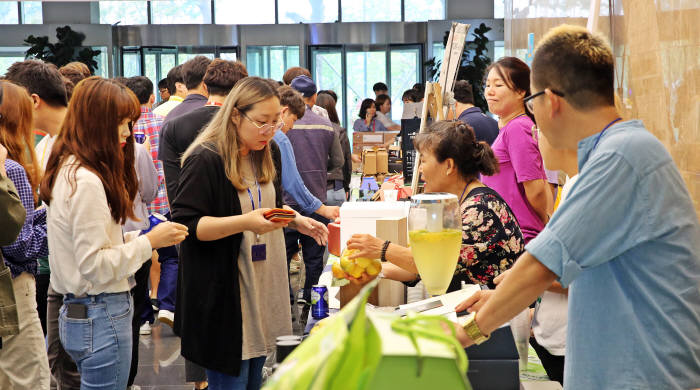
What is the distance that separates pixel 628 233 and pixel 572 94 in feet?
0.92

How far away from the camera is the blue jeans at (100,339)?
7.56 feet

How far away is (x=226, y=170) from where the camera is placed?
8.14ft

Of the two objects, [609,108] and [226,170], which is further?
[226,170]

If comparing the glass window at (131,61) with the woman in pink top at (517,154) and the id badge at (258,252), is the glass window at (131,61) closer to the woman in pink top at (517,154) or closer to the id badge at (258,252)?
the woman in pink top at (517,154)

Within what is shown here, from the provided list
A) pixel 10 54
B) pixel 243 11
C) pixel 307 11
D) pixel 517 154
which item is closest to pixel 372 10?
pixel 307 11

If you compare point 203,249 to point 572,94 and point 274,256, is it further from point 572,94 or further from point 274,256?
point 572,94

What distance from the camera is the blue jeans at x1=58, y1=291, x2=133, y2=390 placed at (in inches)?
90.7

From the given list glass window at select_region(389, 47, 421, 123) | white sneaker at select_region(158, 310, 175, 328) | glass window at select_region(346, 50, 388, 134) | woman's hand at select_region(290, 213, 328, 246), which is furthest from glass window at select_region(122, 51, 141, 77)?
woman's hand at select_region(290, 213, 328, 246)

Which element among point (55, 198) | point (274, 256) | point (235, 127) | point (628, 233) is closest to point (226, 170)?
point (235, 127)

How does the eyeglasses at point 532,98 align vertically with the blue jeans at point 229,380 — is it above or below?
above

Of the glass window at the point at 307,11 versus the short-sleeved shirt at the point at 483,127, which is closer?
the short-sleeved shirt at the point at 483,127

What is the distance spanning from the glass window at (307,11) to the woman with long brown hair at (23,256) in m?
15.4

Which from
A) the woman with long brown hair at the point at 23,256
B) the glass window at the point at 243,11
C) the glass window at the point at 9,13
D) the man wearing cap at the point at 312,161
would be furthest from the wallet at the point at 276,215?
the glass window at the point at 9,13

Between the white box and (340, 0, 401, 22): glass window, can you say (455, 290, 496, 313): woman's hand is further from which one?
(340, 0, 401, 22): glass window
